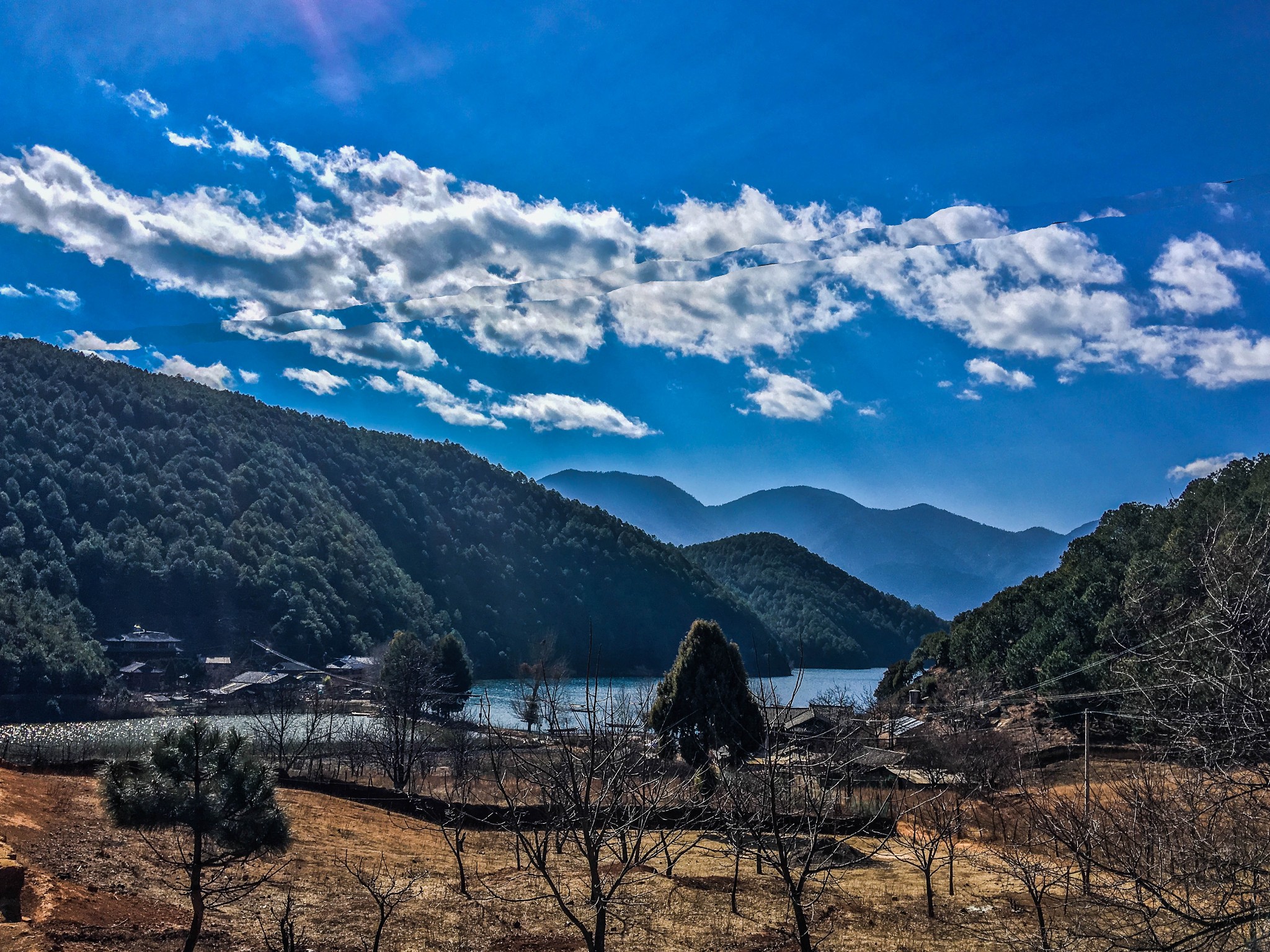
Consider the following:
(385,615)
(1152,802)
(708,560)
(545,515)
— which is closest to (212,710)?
(385,615)

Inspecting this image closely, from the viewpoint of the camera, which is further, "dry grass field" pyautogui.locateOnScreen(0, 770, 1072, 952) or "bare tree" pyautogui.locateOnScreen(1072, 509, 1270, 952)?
"dry grass field" pyautogui.locateOnScreen(0, 770, 1072, 952)

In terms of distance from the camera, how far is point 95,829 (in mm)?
15555

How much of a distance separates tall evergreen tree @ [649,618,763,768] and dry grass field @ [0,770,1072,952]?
8.93 metres

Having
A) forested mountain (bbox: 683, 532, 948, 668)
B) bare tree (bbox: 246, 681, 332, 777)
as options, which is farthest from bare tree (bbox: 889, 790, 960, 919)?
forested mountain (bbox: 683, 532, 948, 668)

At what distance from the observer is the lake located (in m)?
16.4

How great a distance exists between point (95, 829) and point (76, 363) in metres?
89.5

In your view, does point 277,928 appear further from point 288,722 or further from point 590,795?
point 288,722

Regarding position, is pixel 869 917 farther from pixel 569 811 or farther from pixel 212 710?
pixel 212 710

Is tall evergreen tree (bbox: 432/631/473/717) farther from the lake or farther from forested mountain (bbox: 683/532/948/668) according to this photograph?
forested mountain (bbox: 683/532/948/668)

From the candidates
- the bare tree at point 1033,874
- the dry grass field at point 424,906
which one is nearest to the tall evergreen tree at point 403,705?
the dry grass field at point 424,906

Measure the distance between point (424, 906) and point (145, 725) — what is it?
41921 mm

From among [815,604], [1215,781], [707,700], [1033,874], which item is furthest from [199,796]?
[815,604]

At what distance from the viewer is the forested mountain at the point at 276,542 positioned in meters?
67.2

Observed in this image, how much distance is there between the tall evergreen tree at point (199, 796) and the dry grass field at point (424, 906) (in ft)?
5.82
